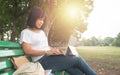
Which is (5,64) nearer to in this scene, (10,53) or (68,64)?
(10,53)

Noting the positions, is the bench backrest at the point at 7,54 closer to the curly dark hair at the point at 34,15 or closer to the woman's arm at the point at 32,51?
the woman's arm at the point at 32,51

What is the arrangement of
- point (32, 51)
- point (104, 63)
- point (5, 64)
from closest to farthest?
point (5, 64) → point (32, 51) → point (104, 63)

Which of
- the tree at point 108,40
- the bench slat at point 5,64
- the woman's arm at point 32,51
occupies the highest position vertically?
the woman's arm at point 32,51

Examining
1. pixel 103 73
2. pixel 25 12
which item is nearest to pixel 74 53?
pixel 103 73

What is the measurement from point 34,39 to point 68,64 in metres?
0.73

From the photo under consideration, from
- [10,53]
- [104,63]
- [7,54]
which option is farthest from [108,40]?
[7,54]

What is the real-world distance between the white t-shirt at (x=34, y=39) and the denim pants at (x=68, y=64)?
160 mm

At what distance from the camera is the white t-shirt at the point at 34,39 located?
17.0ft

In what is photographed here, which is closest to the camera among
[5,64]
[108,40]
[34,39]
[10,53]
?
[5,64]

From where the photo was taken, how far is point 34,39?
209 inches

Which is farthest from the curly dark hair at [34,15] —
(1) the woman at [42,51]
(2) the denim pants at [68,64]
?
(2) the denim pants at [68,64]

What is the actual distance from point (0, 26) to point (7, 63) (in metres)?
27.0

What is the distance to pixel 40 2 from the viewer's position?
11516 mm

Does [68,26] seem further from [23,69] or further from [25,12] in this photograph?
[23,69]
